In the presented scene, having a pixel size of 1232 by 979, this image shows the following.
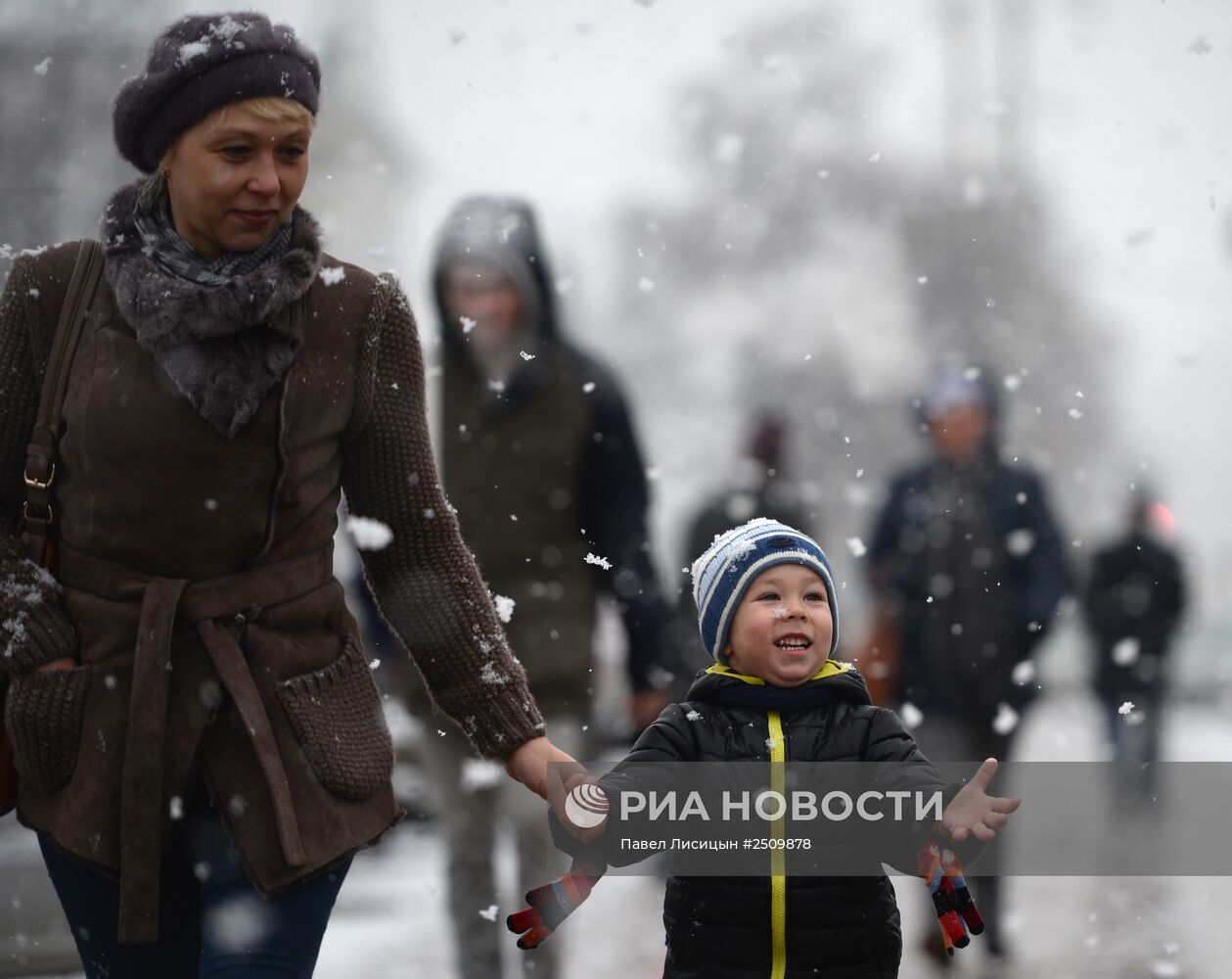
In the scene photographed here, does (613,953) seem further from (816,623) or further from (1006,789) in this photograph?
(816,623)

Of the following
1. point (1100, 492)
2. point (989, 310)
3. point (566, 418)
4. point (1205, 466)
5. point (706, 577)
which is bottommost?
point (706, 577)

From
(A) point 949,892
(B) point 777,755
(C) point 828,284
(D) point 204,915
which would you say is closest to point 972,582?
(B) point 777,755

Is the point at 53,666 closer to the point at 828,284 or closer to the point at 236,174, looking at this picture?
the point at 236,174

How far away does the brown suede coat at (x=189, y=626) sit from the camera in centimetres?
223

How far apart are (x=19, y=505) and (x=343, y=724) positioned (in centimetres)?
56

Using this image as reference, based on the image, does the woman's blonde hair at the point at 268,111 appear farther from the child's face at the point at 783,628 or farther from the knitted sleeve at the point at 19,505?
the child's face at the point at 783,628

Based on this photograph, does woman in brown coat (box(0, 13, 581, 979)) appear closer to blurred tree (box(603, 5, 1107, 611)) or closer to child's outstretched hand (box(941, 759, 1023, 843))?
child's outstretched hand (box(941, 759, 1023, 843))

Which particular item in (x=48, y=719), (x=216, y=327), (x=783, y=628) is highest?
(x=216, y=327)

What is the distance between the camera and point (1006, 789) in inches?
226

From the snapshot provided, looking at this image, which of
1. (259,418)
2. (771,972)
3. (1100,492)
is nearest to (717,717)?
(771,972)

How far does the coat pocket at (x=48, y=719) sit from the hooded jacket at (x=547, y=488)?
185 centimetres

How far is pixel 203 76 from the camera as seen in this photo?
2273mm

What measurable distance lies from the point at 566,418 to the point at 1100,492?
625 inches

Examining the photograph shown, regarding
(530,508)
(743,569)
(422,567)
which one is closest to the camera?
(422,567)
